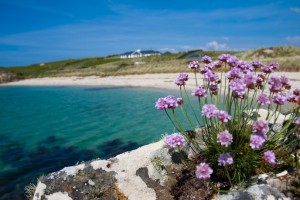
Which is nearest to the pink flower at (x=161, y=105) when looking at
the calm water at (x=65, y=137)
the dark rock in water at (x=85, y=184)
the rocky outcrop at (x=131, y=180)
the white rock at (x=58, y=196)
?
the rocky outcrop at (x=131, y=180)

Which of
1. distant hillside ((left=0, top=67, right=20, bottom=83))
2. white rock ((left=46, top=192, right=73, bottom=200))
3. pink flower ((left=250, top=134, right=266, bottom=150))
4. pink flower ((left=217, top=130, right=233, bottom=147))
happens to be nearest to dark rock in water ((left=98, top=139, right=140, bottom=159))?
white rock ((left=46, top=192, right=73, bottom=200))

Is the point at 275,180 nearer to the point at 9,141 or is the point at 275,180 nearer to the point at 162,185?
the point at 162,185

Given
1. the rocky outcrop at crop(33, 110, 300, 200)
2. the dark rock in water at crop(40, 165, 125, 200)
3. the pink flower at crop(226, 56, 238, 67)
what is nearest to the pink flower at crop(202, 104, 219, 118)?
the pink flower at crop(226, 56, 238, 67)

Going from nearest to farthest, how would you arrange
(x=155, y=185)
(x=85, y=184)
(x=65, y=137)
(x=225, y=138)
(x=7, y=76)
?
(x=225, y=138), (x=155, y=185), (x=85, y=184), (x=65, y=137), (x=7, y=76)

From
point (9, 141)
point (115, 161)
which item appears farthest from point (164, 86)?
point (115, 161)

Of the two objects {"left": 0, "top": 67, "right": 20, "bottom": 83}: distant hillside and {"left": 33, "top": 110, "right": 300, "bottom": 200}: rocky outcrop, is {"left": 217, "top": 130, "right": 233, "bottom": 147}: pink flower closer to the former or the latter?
{"left": 33, "top": 110, "right": 300, "bottom": 200}: rocky outcrop

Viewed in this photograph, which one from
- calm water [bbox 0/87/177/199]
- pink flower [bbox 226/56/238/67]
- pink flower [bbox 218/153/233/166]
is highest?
pink flower [bbox 226/56/238/67]

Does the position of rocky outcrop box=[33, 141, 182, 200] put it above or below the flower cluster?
below

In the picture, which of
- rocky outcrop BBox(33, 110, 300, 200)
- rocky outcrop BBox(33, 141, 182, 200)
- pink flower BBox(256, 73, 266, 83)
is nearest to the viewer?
pink flower BBox(256, 73, 266, 83)

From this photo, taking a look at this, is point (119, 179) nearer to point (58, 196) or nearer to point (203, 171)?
point (58, 196)

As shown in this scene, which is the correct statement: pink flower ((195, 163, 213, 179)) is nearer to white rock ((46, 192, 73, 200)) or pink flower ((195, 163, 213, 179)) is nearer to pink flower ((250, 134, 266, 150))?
pink flower ((250, 134, 266, 150))

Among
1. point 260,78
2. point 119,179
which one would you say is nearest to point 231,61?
point 260,78

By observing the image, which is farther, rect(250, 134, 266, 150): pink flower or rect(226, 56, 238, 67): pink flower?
rect(226, 56, 238, 67): pink flower

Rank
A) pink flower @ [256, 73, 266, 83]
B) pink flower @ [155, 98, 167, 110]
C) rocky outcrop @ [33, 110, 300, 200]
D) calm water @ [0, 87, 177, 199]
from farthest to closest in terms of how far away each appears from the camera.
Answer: calm water @ [0, 87, 177, 199] → rocky outcrop @ [33, 110, 300, 200] → pink flower @ [256, 73, 266, 83] → pink flower @ [155, 98, 167, 110]
